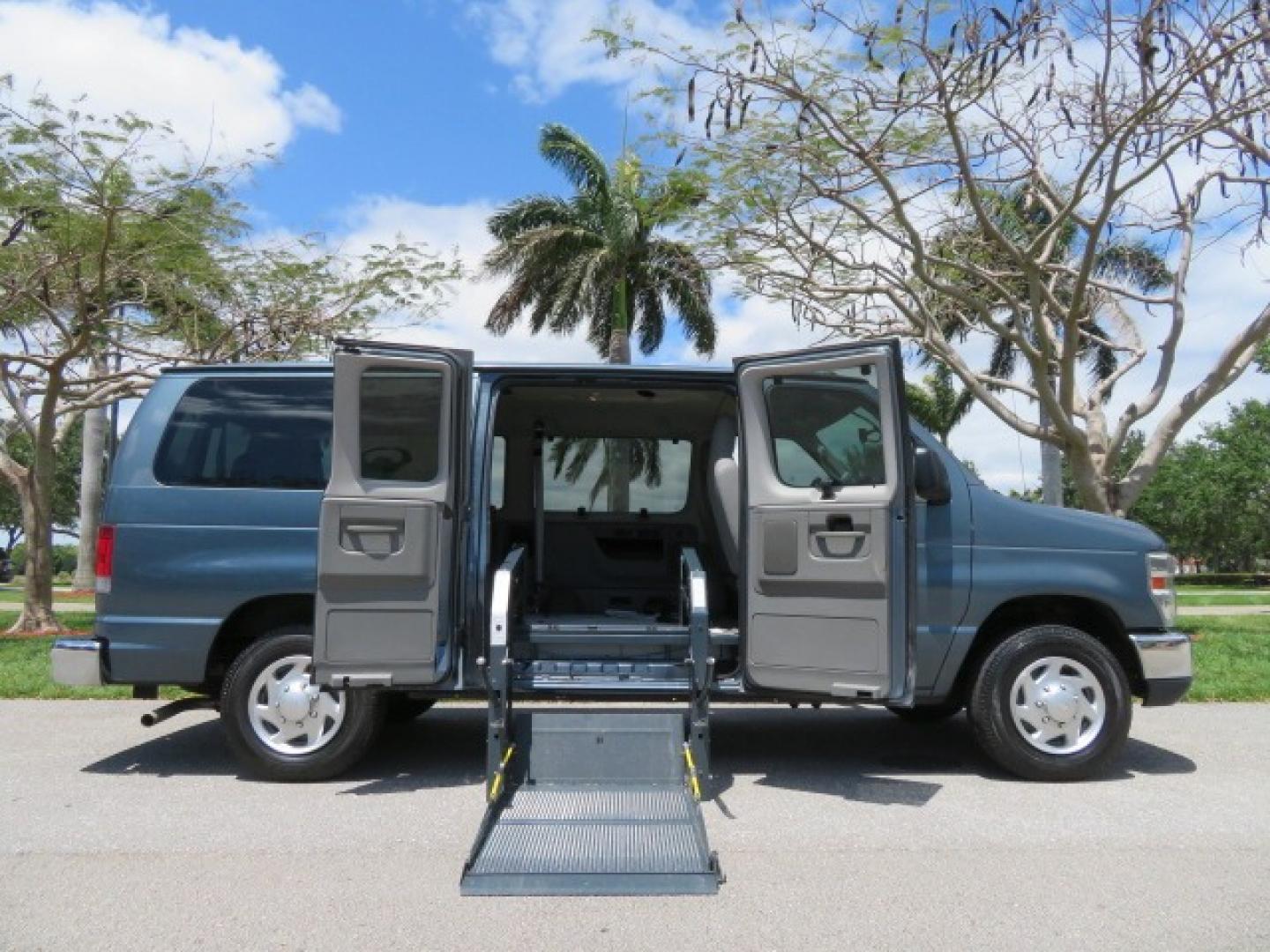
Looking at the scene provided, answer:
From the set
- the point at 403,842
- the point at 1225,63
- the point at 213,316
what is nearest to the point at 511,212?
the point at 213,316

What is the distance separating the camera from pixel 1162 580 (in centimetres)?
614

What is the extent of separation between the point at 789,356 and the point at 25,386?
16.7 metres

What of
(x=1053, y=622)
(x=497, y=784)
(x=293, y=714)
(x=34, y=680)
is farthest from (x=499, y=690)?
(x=34, y=680)

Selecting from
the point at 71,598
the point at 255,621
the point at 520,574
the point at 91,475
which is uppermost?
the point at 91,475

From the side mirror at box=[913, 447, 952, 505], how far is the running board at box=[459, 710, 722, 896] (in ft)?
5.71

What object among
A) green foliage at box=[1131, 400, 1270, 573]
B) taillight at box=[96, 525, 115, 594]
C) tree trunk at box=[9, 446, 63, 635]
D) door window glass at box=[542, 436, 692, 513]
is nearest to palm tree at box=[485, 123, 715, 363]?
tree trunk at box=[9, 446, 63, 635]

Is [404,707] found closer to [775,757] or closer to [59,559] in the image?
[775,757]

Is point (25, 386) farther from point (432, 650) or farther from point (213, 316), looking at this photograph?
point (432, 650)

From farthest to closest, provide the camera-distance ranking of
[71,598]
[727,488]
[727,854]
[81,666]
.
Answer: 1. [71,598]
2. [727,488]
3. [81,666]
4. [727,854]

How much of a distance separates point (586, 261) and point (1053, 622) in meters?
19.5

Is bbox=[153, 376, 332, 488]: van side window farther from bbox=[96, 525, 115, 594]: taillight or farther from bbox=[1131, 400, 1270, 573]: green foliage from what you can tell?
bbox=[1131, 400, 1270, 573]: green foliage

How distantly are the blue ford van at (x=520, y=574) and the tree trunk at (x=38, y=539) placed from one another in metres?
11.5

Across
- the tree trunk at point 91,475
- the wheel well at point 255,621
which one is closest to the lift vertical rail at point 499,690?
the wheel well at point 255,621

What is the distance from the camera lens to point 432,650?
5543 millimetres
